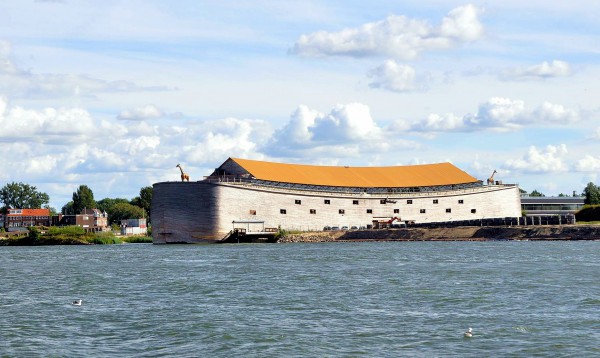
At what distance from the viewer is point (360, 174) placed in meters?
129

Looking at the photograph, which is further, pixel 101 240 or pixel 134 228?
pixel 134 228

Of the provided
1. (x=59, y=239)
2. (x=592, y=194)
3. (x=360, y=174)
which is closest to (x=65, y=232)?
(x=59, y=239)

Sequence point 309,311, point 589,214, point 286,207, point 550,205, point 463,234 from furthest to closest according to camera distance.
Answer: point 550,205, point 589,214, point 286,207, point 463,234, point 309,311

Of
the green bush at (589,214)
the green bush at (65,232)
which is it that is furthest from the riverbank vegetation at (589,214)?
the green bush at (65,232)

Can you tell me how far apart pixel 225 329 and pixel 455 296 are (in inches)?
483

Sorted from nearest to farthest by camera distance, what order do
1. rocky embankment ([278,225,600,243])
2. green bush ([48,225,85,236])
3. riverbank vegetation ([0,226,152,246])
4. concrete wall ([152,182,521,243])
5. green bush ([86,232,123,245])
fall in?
1. rocky embankment ([278,225,600,243])
2. concrete wall ([152,182,521,243])
3. riverbank vegetation ([0,226,152,246])
4. green bush ([86,232,123,245])
5. green bush ([48,225,85,236])

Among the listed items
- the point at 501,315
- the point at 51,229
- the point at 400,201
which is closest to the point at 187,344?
the point at 501,315

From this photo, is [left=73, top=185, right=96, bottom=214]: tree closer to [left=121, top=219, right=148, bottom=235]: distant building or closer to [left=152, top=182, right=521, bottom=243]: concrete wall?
[left=121, top=219, right=148, bottom=235]: distant building

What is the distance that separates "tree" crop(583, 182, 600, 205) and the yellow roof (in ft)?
115

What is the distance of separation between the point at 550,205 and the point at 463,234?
7929 centimetres

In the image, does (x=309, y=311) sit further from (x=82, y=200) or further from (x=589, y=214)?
(x=82, y=200)

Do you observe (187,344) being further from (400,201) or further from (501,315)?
(400,201)

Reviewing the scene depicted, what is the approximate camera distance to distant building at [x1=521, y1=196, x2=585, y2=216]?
575 feet

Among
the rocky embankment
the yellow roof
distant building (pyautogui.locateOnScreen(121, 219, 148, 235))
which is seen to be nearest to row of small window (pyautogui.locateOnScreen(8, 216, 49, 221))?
distant building (pyautogui.locateOnScreen(121, 219, 148, 235))
